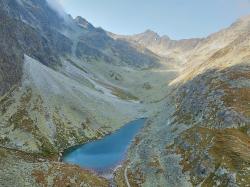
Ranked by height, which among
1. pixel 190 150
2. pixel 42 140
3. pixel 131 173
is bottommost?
pixel 42 140

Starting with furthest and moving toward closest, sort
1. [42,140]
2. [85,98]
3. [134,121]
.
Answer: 1. [134,121]
2. [85,98]
3. [42,140]

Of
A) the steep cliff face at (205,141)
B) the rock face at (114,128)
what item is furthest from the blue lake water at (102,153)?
the steep cliff face at (205,141)

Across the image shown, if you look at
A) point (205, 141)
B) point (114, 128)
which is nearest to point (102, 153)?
point (114, 128)

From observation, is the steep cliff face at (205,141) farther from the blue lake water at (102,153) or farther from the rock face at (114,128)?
the blue lake water at (102,153)

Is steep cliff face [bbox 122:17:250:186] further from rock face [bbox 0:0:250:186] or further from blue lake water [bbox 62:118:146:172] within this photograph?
blue lake water [bbox 62:118:146:172]

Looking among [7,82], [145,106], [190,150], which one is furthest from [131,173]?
[145,106]

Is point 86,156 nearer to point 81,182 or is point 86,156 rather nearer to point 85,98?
point 81,182

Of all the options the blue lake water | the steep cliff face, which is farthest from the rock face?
the blue lake water

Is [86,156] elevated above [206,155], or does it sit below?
below

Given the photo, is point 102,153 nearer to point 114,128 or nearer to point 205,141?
point 114,128
